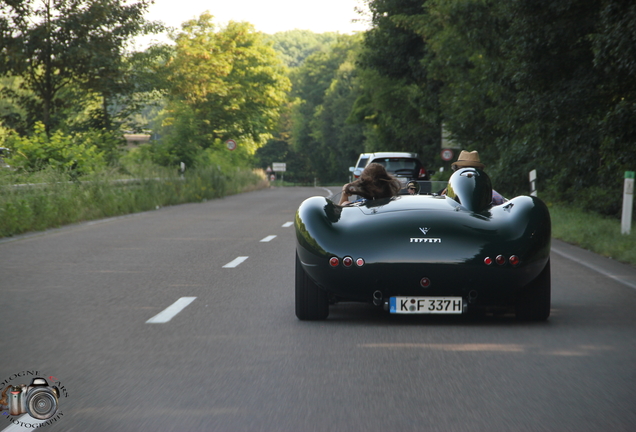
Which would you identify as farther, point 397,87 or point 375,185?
point 397,87

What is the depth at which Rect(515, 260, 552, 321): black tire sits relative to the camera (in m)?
6.48

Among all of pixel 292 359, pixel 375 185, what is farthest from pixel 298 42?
pixel 292 359

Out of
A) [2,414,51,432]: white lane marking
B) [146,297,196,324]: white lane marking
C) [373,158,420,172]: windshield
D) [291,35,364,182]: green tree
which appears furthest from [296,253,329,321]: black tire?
[291,35,364,182]: green tree

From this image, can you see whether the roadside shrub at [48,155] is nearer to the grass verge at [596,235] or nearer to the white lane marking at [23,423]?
the grass verge at [596,235]

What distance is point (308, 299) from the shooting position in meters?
6.62

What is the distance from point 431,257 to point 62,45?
24260 mm

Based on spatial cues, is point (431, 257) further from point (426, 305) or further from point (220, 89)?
point (220, 89)

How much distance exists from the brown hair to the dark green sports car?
0.70 meters

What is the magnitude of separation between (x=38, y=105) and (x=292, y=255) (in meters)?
20.1

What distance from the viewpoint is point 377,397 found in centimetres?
449

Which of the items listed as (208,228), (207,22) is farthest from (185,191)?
(207,22)

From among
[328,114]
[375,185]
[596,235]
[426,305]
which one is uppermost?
[375,185]

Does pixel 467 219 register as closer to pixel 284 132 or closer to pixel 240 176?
pixel 240 176

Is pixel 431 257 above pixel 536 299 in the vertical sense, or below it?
A: above
